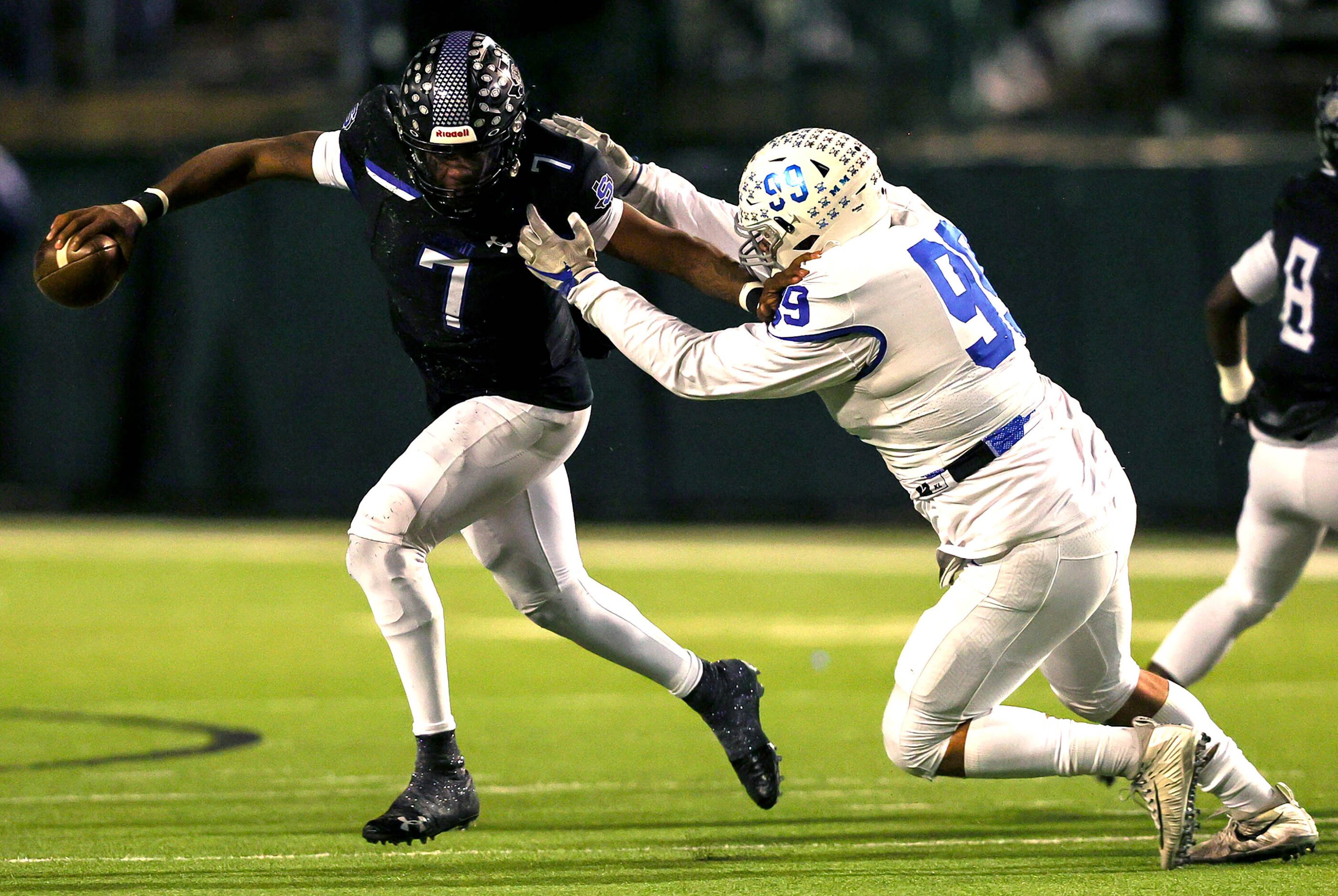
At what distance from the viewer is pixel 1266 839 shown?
4305 millimetres

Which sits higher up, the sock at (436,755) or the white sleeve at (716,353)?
the white sleeve at (716,353)

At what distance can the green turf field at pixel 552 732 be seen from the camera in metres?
4.33

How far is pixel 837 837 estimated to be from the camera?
479 cm

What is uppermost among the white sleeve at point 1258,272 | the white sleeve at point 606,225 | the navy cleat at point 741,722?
the white sleeve at point 606,225

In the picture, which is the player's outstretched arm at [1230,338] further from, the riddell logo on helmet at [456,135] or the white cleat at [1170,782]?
the riddell logo on helmet at [456,135]

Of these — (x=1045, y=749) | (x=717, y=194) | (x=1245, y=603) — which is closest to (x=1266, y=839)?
(x=1045, y=749)

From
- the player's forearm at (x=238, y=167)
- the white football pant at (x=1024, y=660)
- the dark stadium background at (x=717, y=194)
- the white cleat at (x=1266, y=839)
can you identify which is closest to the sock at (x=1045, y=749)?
the white football pant at (x=1024, y=660)

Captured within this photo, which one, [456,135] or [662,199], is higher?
[456,135]

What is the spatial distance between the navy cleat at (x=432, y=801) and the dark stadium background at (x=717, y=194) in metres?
7.21

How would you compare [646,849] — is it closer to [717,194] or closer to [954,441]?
[954,441]

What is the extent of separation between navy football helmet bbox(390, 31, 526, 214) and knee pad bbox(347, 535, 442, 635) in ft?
2.74

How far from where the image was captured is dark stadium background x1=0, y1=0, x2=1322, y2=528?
460 inches

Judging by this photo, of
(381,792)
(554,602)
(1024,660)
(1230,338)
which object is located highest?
(1230,338)

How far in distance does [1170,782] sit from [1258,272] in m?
1.88
